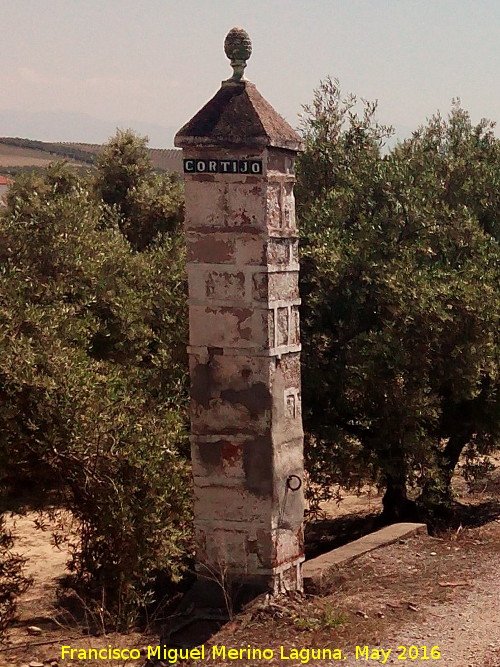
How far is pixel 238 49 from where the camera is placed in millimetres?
9875

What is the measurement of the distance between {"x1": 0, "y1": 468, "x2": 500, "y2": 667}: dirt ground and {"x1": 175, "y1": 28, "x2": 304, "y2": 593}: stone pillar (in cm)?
60

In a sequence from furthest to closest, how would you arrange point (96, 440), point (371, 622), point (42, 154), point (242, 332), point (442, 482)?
point (42, 154), point (442, 482), point (96, 440), point (242, 332), point (371, 622)

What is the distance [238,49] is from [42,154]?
282 ft

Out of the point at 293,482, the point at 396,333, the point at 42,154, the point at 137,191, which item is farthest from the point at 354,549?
the point at 42,154

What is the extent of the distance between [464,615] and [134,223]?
789 inches

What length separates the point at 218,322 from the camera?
9.86 m

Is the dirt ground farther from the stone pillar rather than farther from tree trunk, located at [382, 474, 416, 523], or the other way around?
tree trunk, located at [382, 474, 416, 523]

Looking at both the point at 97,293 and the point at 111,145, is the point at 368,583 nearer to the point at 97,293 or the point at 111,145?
the point at 97,293

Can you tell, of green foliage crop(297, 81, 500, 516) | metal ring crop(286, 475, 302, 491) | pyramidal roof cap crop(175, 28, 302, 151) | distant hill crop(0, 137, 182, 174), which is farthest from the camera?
distant hill crop(0, 137, 182, 174)

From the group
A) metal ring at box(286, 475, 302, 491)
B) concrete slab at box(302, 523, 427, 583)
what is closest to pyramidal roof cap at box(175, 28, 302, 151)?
metal ring at box(286, 475, 302, 491)

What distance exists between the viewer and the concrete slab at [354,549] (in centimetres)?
1080

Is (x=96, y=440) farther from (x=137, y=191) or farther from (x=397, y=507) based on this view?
(x=137, y=191)

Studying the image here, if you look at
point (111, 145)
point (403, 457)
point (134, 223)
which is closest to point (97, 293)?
point (403, 457)

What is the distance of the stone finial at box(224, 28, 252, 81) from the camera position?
987 cm
